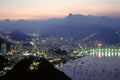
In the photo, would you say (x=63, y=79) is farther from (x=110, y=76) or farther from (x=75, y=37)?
(x=75, y=37)

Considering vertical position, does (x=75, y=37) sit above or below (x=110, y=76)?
above

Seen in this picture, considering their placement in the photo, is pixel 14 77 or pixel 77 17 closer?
pixel 14 77

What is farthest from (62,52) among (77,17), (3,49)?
(77,17)

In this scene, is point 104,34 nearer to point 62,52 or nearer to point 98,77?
point 62,52

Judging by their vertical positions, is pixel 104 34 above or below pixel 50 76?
above

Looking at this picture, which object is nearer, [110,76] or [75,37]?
[110,76]

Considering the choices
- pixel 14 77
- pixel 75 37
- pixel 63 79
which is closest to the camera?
pixel 14 77

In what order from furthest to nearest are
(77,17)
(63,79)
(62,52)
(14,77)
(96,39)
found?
(77,17)
(96,39)
(62,52)
(63,79)
(14,77)

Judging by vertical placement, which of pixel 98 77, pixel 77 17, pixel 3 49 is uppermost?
pixel 77 17

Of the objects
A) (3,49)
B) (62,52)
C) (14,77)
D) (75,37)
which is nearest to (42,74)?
(14,77)
